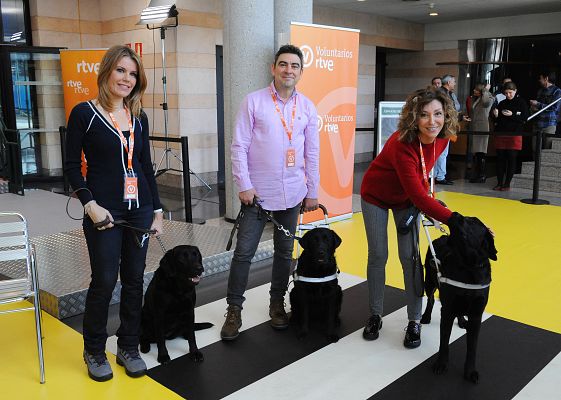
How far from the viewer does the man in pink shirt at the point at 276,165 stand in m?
2.85

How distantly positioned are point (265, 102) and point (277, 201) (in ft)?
1.81

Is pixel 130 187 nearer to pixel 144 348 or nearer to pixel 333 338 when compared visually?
pixel 144 348

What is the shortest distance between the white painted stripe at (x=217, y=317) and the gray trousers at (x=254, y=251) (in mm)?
218

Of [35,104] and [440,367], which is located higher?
[35,104]

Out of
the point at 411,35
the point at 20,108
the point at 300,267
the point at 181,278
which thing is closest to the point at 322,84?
the point at 300,267

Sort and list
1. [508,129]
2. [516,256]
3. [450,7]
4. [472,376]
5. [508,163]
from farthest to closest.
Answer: [450,7], [508,129], [508,163], [516,256], [472,376]

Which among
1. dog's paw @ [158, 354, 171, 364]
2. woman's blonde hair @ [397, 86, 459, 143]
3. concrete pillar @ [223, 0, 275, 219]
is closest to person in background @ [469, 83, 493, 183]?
concrete pillar @ [223, 0, 275, 219]

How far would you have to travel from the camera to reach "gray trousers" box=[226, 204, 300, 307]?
2979mm

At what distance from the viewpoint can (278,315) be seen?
313 centimetres

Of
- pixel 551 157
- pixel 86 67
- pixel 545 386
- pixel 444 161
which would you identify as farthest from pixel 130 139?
pixel 551 157

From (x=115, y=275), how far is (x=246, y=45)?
3.28m

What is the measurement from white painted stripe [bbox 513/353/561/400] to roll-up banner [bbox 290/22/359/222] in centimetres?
304

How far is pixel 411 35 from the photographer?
12008 millimetres

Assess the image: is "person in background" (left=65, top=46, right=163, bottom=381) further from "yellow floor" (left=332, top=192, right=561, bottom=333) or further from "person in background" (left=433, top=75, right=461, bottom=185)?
"person in background" (left=433, top=75, right=461, bottom=185)
